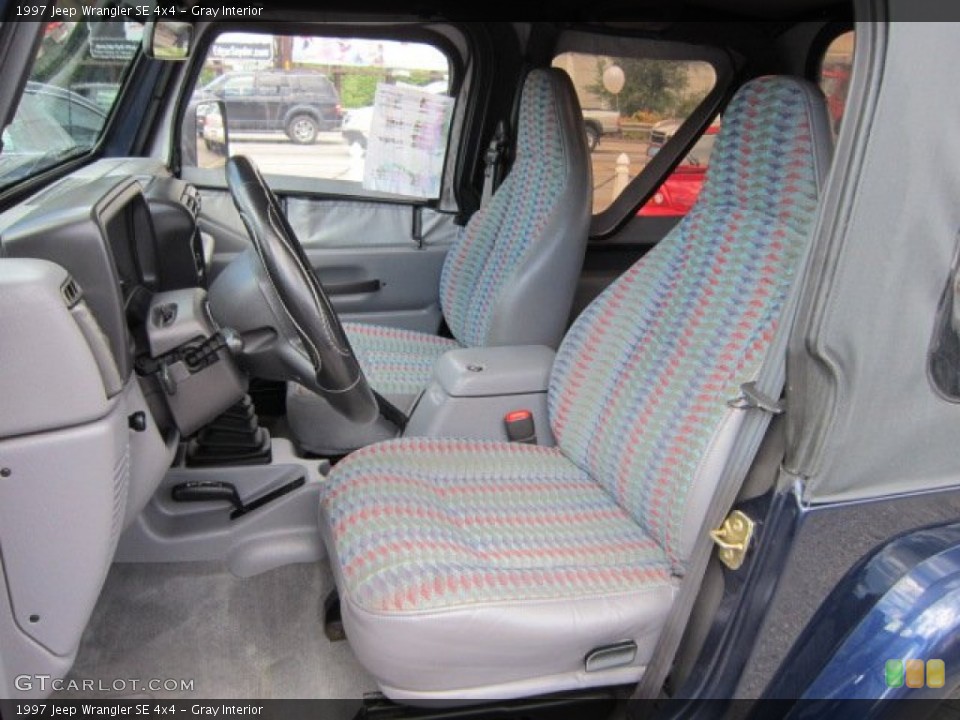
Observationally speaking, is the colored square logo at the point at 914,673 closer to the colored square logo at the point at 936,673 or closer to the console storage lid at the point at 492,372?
the colored square logo at the point at 936,673

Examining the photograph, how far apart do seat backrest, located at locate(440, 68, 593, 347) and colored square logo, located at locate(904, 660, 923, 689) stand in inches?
56.1

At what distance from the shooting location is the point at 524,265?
2.24m

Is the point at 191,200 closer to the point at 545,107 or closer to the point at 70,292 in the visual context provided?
Answer: the point at 545,107

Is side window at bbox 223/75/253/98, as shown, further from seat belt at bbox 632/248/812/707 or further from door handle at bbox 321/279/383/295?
seat belt at bbox 632/248/812/707

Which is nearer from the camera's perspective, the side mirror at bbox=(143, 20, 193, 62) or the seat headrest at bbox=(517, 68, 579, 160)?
the side mirror at bbox=(143, 20, 193, 62)

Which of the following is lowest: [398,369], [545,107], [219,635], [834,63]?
[219,635]

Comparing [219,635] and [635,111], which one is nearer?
[219,635]

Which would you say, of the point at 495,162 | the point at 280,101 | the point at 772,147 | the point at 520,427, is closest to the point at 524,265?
the point at 520,427

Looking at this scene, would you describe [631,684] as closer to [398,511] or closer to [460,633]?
[460,633]

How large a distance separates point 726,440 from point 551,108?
123 centimetres

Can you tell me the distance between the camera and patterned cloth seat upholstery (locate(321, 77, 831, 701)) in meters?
1.25

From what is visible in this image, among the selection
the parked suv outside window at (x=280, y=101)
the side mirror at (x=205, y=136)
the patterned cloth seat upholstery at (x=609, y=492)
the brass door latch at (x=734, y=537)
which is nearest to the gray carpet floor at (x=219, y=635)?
the patterned cloth seat upholstery at (x=609, y=492)

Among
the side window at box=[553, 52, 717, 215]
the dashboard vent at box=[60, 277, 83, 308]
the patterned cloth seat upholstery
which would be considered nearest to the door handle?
the side window at box=[553, 52, 717, 215]

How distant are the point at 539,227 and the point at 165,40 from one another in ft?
3.69
